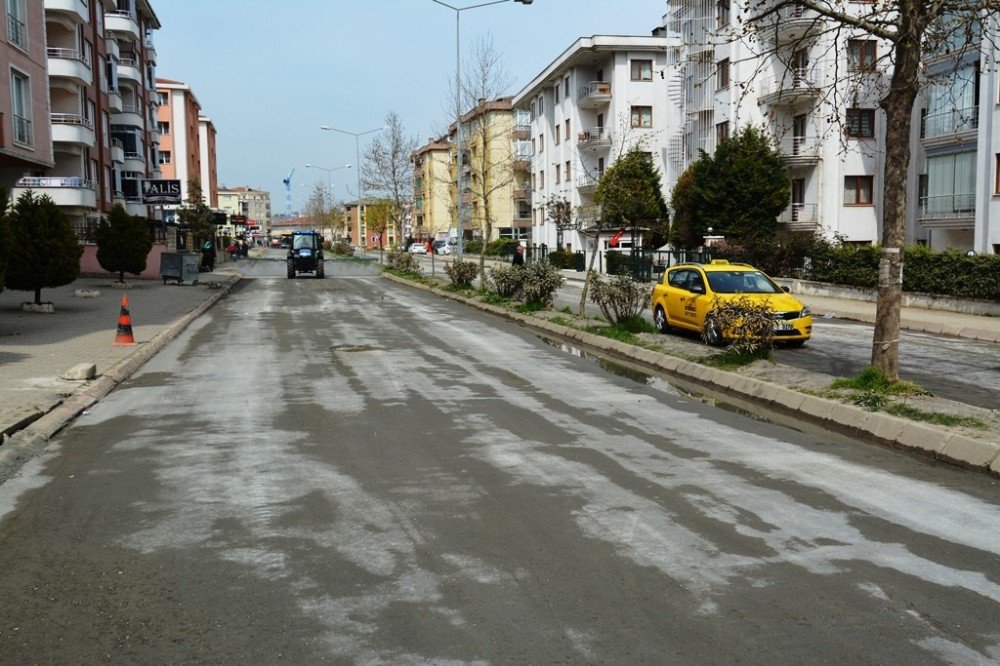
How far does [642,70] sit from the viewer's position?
5578 cm

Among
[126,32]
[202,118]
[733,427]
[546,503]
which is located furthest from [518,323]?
[202,118]

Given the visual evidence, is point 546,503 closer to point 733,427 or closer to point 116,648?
point 116,648

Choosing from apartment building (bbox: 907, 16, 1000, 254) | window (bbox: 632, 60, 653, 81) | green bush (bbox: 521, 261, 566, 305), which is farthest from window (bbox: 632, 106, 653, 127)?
green bush (bbox: 521, 261, 566, 305)

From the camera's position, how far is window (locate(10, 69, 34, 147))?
25.8 m

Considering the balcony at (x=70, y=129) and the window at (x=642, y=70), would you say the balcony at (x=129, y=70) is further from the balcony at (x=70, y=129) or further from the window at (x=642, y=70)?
the window at (x=642, y=70)

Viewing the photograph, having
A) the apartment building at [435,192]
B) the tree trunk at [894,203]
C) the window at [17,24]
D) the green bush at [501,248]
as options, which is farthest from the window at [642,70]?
the apartment building at [435,192]

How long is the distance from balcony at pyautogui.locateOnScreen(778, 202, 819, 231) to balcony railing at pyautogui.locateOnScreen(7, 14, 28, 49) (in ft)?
102

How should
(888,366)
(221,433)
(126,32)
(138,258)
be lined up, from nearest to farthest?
1. (221,433)
2. (888,366)
3. (138,258)
4. (126,32)

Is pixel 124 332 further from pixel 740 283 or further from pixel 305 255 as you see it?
pixel 305 255

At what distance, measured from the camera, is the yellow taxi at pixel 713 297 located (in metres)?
16.2

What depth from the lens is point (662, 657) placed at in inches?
150

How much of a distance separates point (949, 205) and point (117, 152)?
152 feet

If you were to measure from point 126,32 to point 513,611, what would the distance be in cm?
6091

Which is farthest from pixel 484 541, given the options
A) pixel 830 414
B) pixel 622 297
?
pixel 622 297
